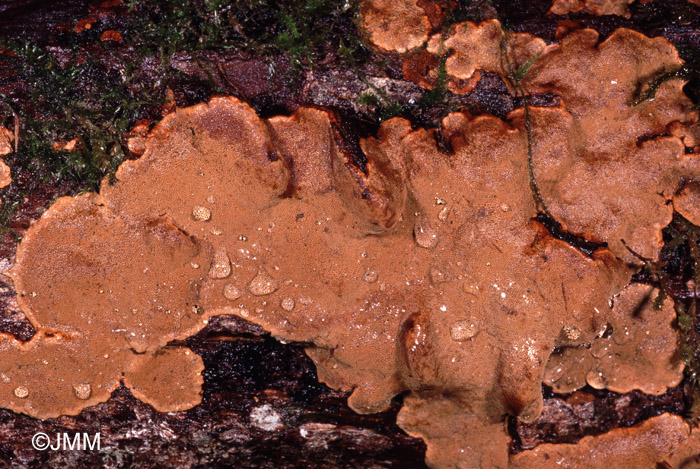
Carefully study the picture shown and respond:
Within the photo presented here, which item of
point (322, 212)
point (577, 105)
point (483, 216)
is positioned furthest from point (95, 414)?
point (577, 105)

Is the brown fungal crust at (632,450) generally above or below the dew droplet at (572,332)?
below

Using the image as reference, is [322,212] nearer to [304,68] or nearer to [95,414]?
[304,68]

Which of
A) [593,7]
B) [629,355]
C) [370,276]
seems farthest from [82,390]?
[593,7]

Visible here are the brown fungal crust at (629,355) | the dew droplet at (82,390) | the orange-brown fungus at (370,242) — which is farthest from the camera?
the brown fungal crust at (629,355)

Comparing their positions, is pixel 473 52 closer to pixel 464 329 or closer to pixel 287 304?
pixel 464 329

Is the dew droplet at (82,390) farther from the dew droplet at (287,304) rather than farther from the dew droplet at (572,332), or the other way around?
the dew droplet at (572,332)

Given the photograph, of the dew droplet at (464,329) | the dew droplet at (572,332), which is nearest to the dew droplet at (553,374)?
the dew droplet at (572,332)
